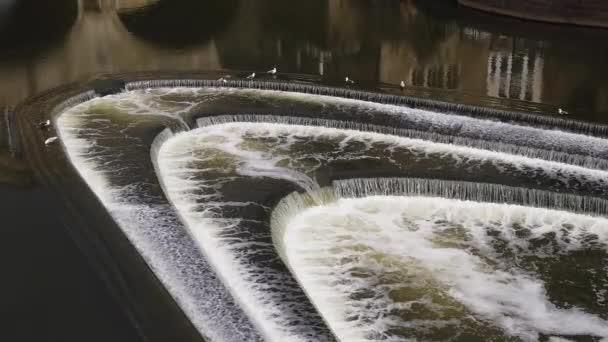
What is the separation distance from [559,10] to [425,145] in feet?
28.0

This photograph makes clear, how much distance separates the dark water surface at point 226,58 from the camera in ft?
18.7

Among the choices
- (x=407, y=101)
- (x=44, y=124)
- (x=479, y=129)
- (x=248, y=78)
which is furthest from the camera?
(x=248, y=78)

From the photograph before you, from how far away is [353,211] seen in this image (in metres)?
7.68

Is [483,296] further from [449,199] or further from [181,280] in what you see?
[181,280]

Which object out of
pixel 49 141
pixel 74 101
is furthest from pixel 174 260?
pixel 74 101

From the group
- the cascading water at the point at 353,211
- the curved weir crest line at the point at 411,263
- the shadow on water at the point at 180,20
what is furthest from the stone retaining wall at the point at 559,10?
the curved weir crest line at the point at 411,263

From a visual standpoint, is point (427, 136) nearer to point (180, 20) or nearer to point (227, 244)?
point (227, 244)

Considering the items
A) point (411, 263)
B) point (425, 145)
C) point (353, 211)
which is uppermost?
point (425, 145)

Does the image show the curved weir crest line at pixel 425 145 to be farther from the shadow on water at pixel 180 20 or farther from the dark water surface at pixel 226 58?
the shadow on water at pixel 180 20

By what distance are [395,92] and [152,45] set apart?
5.37 meters

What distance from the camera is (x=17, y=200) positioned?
716cm

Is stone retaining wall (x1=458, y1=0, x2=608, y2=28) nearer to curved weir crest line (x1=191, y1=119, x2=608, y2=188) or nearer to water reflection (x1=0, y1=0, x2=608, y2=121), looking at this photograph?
water reflection (x1=0, y1=0, x2=608, y2=121)

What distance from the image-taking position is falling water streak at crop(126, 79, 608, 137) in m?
9.59

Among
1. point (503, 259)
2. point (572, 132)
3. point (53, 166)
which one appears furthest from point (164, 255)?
point (572, 132)
